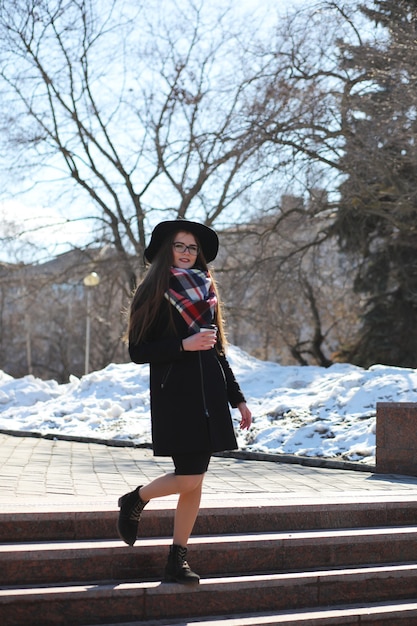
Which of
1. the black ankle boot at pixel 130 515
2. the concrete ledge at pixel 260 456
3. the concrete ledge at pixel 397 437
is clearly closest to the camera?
the black ankle boot at pixel 130 515

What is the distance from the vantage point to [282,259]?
787 inches

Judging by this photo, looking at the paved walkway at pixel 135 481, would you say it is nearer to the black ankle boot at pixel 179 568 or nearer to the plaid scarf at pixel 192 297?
the black ankle boot at pixel 179 568

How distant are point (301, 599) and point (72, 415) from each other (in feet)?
25.9

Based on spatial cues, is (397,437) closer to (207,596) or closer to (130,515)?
(207,596)

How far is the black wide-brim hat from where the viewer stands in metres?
4.55

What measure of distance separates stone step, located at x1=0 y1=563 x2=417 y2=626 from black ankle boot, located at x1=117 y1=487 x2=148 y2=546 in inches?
10.2

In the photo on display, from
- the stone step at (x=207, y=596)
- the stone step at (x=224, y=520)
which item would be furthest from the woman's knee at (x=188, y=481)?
the stone step at (x=224, y=520)

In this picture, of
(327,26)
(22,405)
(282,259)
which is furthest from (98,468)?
(282,259)

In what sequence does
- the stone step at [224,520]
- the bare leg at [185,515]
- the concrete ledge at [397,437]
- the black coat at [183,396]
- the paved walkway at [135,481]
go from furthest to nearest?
1. the concrete ledge at [397,437]
2. the paved walkway at [135,481]
3. the stone step at [224,520]
4. the bare leg at [185,515]
5. the black coat at [183,396]

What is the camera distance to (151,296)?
4453 mm

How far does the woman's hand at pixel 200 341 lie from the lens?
4289 millimetres

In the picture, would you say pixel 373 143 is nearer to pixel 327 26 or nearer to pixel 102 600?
pixel 327 26

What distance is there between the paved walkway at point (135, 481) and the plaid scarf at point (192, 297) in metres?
1.34

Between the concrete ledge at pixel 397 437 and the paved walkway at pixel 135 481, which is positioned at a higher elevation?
the concrete ledge at pixel 397 437
